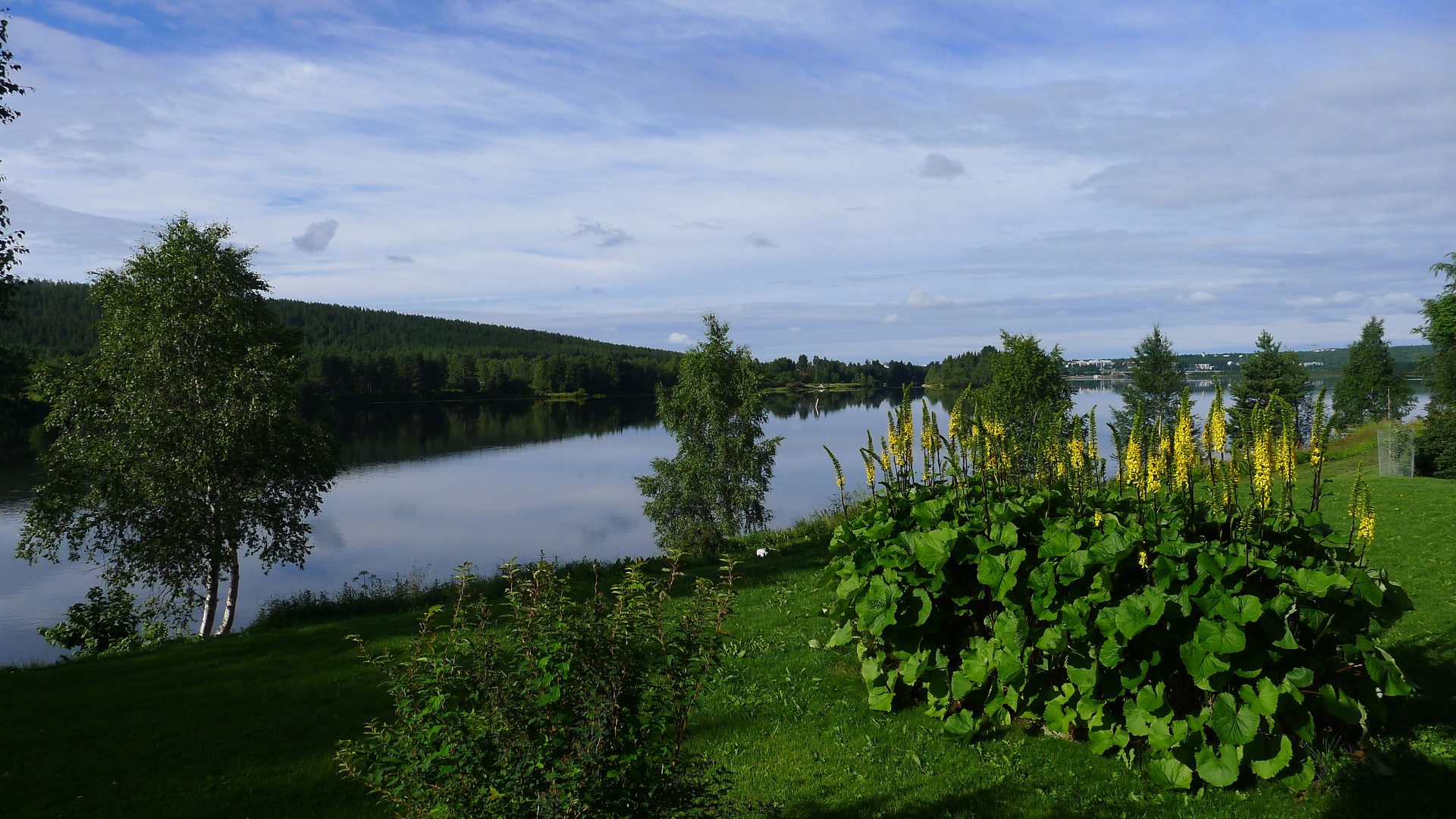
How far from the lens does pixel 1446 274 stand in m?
39.0

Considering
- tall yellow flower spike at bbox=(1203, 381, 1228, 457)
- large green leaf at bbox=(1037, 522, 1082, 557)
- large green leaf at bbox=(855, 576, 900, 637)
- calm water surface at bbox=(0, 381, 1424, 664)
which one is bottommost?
calm water surface at bbox=(0, 381, 1424, 664)

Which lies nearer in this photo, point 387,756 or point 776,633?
point 387,756

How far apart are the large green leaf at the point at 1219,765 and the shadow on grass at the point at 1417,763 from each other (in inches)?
19.3

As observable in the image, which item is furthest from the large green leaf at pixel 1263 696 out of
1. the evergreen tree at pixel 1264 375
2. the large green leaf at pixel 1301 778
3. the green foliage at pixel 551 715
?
the evergreen tree at pixel 1264 375

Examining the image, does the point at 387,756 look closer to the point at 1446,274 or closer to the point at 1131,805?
the point at 1131,805

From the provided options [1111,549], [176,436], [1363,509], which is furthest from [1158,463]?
[176,436]

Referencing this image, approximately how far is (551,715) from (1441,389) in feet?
174

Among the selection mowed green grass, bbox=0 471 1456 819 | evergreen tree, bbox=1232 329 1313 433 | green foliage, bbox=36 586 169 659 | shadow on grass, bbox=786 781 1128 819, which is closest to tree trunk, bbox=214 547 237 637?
green foliage, bbox=36 586 169 659

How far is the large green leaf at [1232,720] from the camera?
4.20 meters

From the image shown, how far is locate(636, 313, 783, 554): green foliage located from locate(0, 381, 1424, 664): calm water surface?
242 cm

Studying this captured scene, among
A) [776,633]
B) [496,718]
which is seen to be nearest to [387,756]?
[496,718]

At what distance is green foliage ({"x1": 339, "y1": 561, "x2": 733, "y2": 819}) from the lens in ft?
9.71

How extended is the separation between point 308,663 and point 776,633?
217 inches

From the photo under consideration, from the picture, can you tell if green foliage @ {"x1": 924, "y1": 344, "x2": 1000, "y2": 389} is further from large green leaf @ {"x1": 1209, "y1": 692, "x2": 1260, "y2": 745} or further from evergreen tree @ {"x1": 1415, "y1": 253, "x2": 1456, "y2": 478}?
large green leaf @ {"x1": 1209, "y1": 692, "x2": 1260, "y2": 745}
